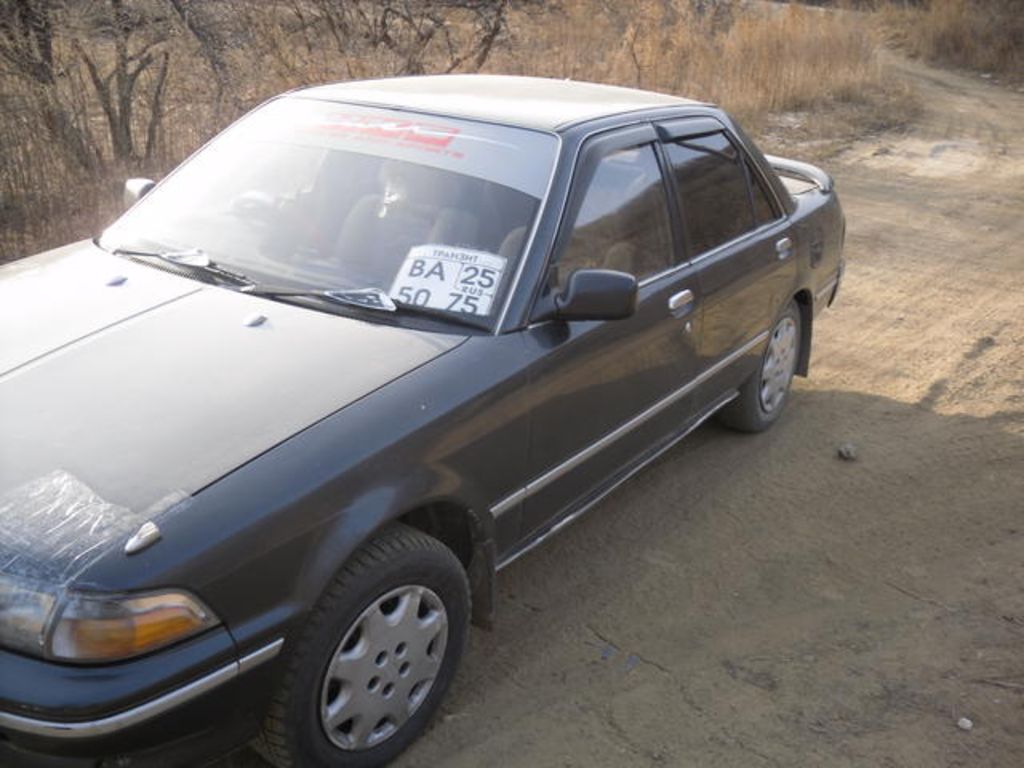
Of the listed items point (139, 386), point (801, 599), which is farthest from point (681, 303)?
point (139, 386)

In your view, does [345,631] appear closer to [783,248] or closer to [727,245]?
[727,245]

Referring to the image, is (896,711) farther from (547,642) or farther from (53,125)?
(53,125)

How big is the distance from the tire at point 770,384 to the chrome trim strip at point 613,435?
0.84 feet

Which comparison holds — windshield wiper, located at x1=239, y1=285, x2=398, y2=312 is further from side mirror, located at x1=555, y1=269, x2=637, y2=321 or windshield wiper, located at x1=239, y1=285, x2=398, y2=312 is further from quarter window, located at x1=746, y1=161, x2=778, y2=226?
quarter window, located at x1=746, y1=161, x2=778, y2=226

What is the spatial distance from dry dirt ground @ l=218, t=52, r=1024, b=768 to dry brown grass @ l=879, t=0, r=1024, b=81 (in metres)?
17.1

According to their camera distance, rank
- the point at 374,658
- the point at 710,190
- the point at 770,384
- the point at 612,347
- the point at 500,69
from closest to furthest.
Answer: the point at 374,658, the point at 612,347, the point at 710,190, the point at 770,384, the point at 500,69

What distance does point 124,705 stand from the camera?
2.11 metres

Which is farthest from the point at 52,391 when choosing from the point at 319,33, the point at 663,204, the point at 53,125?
the point at 319,33

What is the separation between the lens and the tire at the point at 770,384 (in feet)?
16.0

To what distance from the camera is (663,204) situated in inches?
153

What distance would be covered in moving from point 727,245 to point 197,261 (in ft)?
7.08

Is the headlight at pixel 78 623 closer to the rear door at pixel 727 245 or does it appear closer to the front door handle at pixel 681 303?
the front door handle at pixel 681 303

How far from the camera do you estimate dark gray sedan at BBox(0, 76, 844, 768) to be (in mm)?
2184

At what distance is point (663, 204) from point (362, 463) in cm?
187
